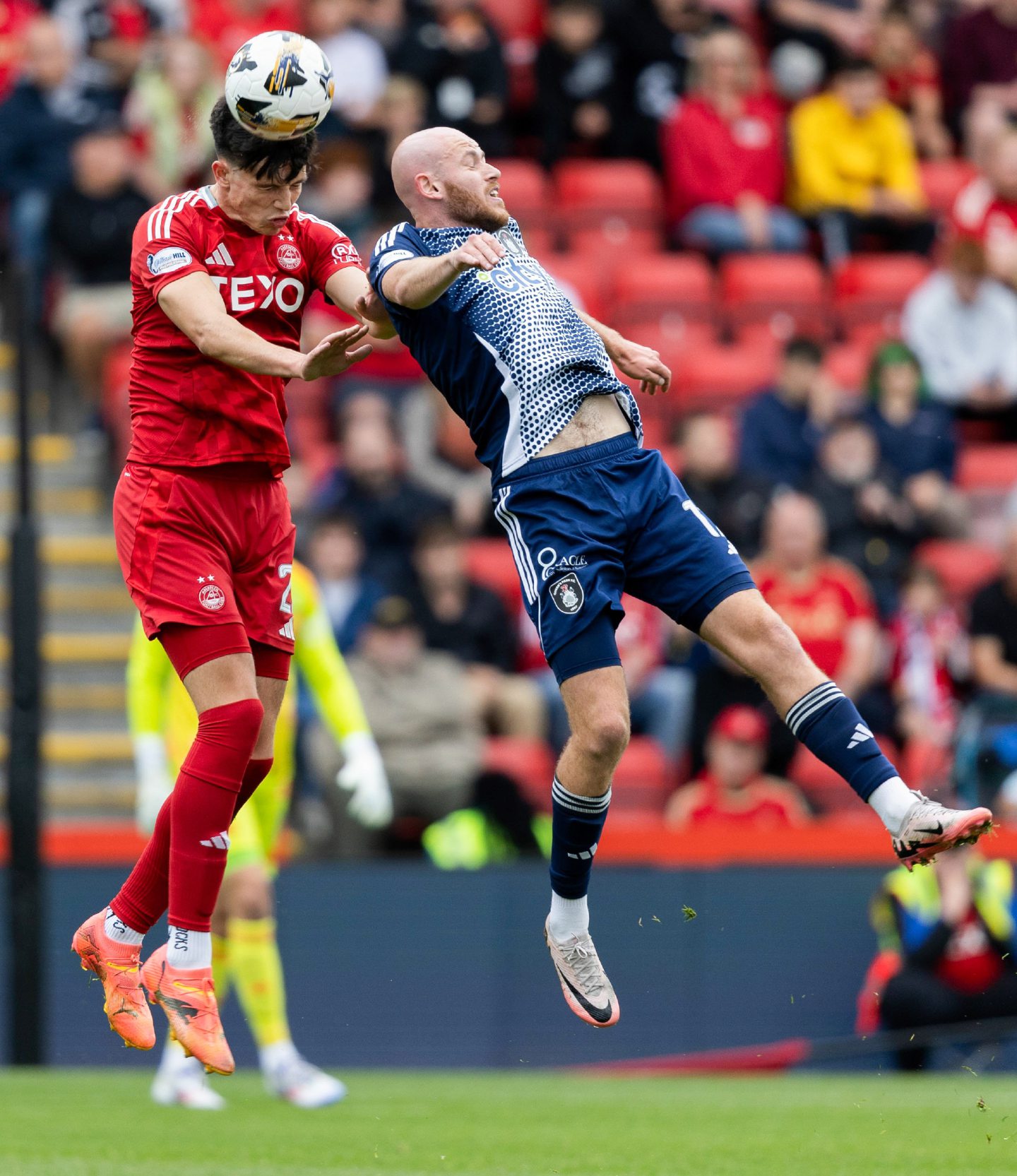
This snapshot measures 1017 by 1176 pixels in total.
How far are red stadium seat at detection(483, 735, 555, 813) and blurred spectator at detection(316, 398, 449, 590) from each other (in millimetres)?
1327

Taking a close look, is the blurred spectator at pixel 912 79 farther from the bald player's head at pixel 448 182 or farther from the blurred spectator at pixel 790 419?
the bald player's head at pixel 448 182

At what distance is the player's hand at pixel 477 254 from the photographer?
6004mm

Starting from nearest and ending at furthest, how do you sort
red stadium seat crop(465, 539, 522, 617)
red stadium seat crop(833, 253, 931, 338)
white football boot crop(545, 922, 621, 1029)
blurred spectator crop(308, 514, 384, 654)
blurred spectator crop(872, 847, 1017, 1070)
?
1. white football boot crop(545, 922, 621, 1029)
2. blurred spectator crop(872, 847, 1017, 1070)
3. blurred spectator crop(308, 514, 384, 654)
4. red stadium seat crop(465, 539, 522, 617)
5. red stadium seat crop(833, 253, 931, 338)

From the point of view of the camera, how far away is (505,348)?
6621mm

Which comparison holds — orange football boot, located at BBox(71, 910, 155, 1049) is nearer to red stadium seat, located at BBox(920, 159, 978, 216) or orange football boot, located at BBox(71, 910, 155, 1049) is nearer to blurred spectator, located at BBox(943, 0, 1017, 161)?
red stadium seat, located at BBox(920, 159, 978, 216)

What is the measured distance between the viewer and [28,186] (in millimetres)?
13836

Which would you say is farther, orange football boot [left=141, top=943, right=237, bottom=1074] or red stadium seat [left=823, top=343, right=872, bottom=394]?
red stadium seat [left=823, top=343, right=872, bottom=394]

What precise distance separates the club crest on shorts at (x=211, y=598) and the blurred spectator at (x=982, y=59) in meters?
11.4

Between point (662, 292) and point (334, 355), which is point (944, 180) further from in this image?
point (334, 355)


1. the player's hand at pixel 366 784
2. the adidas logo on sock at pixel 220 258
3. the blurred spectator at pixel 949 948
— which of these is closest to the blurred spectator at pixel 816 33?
the blurred spectator at pixel 949 948

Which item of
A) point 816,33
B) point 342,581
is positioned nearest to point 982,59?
point 816,33

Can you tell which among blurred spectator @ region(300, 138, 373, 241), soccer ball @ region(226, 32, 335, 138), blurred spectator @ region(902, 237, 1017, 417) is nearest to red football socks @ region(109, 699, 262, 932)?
soccer ball @ region(226, 32, 335, 138)

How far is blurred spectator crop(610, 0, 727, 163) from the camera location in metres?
15.4

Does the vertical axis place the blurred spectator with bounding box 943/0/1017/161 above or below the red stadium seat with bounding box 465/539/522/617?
above
